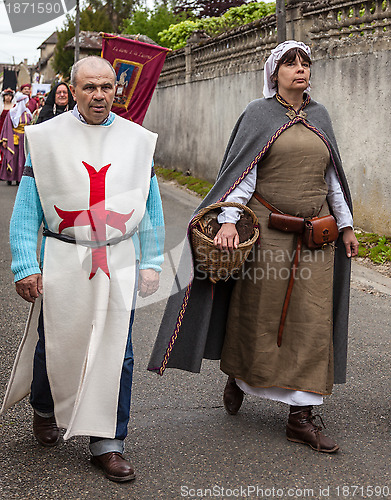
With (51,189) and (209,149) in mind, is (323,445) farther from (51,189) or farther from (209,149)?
(209,149)

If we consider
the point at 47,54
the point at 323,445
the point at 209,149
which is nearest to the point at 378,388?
the point at 323,445

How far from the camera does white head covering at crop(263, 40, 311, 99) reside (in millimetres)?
4070

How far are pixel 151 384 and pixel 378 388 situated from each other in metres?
1.45

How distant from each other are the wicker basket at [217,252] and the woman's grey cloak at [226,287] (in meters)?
0.11

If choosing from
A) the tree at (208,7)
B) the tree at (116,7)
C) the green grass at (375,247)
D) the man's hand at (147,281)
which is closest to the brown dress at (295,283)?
the man's hand at (147,281)

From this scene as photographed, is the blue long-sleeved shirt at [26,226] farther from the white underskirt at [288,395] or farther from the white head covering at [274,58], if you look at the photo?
the white underskirt at [288,395]

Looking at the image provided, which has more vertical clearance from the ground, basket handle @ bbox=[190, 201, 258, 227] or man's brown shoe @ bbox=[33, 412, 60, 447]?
basket handle @ bbox=[190, 201, 258, 227]

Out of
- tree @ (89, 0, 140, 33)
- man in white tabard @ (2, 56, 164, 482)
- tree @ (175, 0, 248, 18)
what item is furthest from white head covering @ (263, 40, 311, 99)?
tree @ (89, 0, 140, 33)

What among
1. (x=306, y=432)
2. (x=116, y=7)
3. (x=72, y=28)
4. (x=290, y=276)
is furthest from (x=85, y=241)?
(x=116, y=7)

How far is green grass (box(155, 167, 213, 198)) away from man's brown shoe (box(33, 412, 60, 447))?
33.9 ft

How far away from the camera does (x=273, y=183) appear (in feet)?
13.6

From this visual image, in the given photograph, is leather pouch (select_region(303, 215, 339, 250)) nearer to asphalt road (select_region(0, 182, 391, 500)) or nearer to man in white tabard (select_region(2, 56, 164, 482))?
man in white tabard (select_region(2, 56, 164, 482))

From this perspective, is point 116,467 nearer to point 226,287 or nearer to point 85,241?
point 85,241

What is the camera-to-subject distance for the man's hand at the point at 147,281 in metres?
3.79
